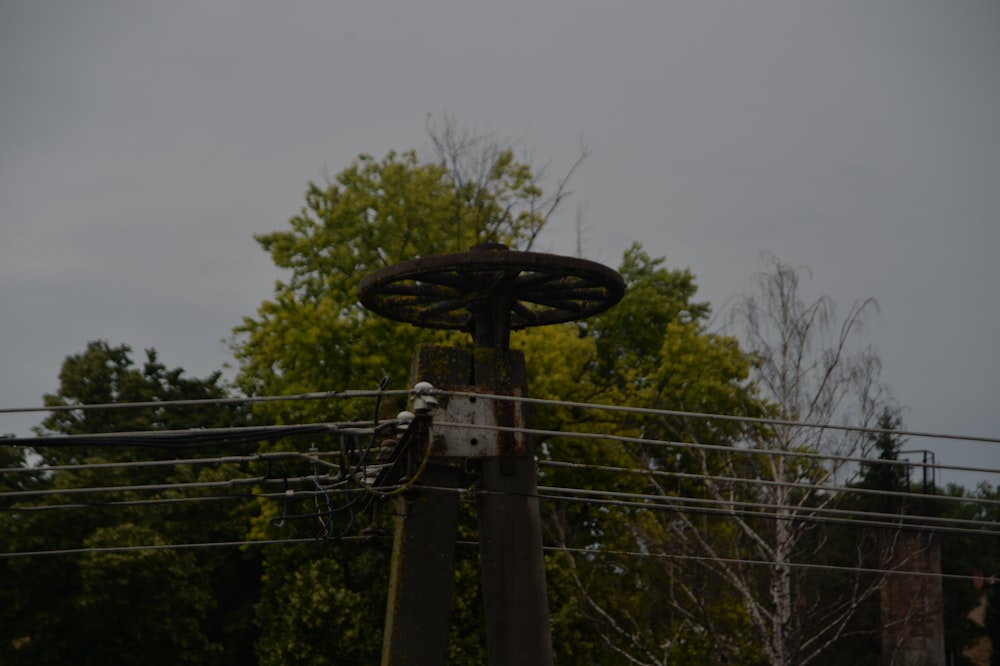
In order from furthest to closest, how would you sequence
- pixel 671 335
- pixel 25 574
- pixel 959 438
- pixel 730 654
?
pixel 671 335 → pixel 25 574 → pixel 730 654 → pixel 959 438

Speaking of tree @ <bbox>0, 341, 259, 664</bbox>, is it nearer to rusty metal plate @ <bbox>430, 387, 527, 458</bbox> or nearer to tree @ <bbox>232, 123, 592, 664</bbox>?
tree @ <bbox>232, 123, 592, 664</bbox>

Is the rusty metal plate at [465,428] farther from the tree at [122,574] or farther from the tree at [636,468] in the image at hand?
the tree at [122,574]

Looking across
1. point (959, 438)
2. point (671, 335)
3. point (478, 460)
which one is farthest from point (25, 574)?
point (959, 438)

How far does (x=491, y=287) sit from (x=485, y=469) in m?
1.54

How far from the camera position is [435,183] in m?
26.1

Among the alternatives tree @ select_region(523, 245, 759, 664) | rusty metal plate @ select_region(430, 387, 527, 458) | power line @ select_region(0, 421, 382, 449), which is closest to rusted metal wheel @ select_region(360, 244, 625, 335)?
rusty metal plate @ select_region(430, 387, 527, 458)

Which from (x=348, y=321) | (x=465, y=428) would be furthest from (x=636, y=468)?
(x=465, y=428)

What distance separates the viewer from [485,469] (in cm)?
959

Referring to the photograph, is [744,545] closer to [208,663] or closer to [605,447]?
[605,447]

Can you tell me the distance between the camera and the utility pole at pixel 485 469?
29.3 ft

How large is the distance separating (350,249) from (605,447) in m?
6.76

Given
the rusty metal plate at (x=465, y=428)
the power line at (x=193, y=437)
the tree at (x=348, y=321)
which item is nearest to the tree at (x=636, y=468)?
the tree at (x=348, y=321)

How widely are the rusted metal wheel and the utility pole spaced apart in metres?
0.01

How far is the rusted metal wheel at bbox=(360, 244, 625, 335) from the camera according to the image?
31.2ft
